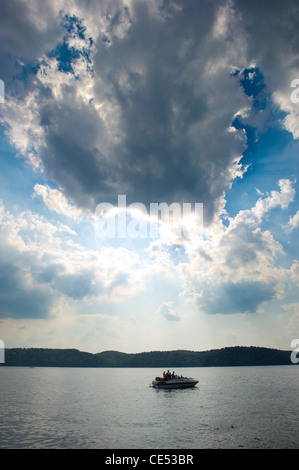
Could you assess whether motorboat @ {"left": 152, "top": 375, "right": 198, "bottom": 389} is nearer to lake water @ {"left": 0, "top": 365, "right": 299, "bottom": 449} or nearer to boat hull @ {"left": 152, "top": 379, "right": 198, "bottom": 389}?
boat hull @ {"left": 152, "top": 379, "right": 198, "bottom": 389}

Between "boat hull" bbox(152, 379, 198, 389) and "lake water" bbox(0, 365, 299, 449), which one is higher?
"lake water" bbox(0, 365, 299, 449)

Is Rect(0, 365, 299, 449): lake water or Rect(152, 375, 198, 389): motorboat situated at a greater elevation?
Rect(0, 365, 299, 449): lake water

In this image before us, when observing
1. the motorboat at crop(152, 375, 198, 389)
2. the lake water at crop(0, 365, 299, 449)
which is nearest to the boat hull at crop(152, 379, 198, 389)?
the motorboat at crop(152, 375, 198, 389)

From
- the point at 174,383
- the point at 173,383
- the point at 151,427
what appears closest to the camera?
the point at 151,427

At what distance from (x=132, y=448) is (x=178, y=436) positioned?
6.33m

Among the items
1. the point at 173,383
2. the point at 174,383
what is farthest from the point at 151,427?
the point at 174,383

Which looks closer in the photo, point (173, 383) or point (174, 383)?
point (173, 383)

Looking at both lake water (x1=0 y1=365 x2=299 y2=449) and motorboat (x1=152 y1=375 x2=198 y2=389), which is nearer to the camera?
lake water (x1=0 y1=365 x2=299 y2=449)

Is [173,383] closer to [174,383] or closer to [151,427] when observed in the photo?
[174,383]

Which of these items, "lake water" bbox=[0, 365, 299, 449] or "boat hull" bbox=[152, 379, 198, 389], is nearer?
"lake water" bbox=[0, 365, 299, 449]
